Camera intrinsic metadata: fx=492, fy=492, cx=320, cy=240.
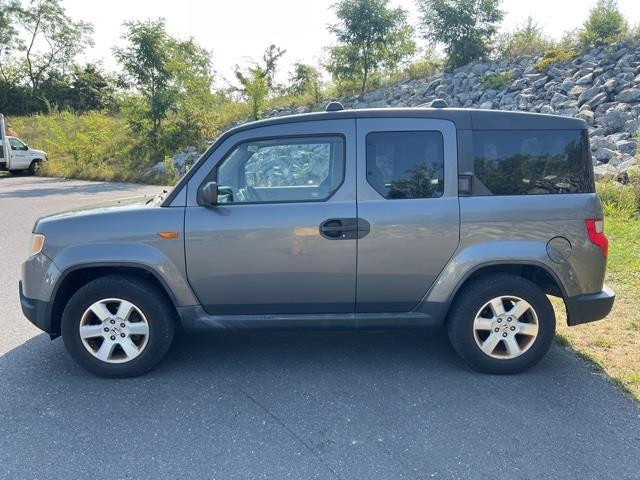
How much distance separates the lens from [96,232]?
12.1 feet

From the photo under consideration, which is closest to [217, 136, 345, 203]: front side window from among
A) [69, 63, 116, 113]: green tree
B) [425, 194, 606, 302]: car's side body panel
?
[425, 194, 606, 302]: car's side body panel

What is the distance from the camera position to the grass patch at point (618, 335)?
12.6ft

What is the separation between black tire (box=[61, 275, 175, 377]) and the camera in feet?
12.2

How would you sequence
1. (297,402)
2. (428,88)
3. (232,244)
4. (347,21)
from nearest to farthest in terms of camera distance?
(297,402) → (232,244) → (428,88) → (347,21)

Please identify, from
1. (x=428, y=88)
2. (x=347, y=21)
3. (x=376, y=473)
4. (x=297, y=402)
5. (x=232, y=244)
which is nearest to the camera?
(x=376, y=473)

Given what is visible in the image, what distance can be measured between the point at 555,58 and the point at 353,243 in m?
17.6

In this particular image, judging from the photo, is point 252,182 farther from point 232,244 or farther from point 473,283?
point 473,283

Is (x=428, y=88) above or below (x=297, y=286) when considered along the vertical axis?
above

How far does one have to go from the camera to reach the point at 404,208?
3.69 meters

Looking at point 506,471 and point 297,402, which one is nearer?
point 506,471

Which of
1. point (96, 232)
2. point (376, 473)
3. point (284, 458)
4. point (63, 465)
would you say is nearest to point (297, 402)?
point (284, 458)

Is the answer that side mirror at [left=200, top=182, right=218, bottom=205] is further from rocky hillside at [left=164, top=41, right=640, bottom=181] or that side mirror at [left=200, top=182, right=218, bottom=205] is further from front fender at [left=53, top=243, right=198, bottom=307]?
rocky hillside at [left=164, top=41, right=640, bottom=181]

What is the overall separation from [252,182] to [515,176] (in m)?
2.04

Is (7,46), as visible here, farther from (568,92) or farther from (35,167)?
(568,92)
